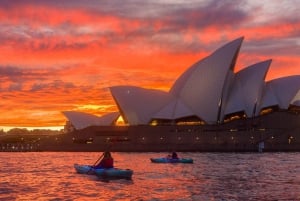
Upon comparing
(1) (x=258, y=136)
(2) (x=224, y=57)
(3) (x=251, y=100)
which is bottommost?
(1) (x=258, y=136)

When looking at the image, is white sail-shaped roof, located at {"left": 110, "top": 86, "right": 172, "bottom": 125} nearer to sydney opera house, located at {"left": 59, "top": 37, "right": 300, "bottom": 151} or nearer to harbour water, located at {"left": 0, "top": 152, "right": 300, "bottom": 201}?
sydney opera house, located at {"left": 59, "top": 37, "right": 300, "bottom": 151}

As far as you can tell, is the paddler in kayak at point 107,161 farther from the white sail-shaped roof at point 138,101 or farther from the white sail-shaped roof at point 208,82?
the white sail-shaped roof at point 138,101

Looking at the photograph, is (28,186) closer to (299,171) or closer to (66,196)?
(66,196)

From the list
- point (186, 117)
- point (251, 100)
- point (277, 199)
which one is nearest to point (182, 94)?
point (186, 117)

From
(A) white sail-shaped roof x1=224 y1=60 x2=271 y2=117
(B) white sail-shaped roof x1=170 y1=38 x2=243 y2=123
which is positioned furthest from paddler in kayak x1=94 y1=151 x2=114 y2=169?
(A) white sail-shaped roof x1=224 y1=60 x2=271 y2=117

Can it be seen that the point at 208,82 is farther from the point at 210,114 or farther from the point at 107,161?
the point at 107,161

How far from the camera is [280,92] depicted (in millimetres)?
108062

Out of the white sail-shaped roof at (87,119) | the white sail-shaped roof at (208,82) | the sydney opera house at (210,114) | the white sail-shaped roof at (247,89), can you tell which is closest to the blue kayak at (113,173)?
the white sail-shaped roof at (208,82)

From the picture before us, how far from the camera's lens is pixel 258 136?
114 m

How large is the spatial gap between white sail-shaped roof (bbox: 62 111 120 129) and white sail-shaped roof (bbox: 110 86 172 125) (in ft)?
61.2

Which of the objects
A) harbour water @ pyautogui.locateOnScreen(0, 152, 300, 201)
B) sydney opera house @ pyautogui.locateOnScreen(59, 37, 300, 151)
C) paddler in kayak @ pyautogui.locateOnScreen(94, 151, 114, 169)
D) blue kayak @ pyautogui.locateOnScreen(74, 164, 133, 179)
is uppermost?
sydney opera house @ pyautogui.locateOnScreen(59, 37, 300, 151)

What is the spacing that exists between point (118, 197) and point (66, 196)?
3437 mm

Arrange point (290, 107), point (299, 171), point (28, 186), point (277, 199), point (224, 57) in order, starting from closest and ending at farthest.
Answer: point (277, 199) < point (28, 186) < point (299, 171) < point (224, 57) < point (290, 107)

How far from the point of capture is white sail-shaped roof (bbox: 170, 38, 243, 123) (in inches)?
3861
